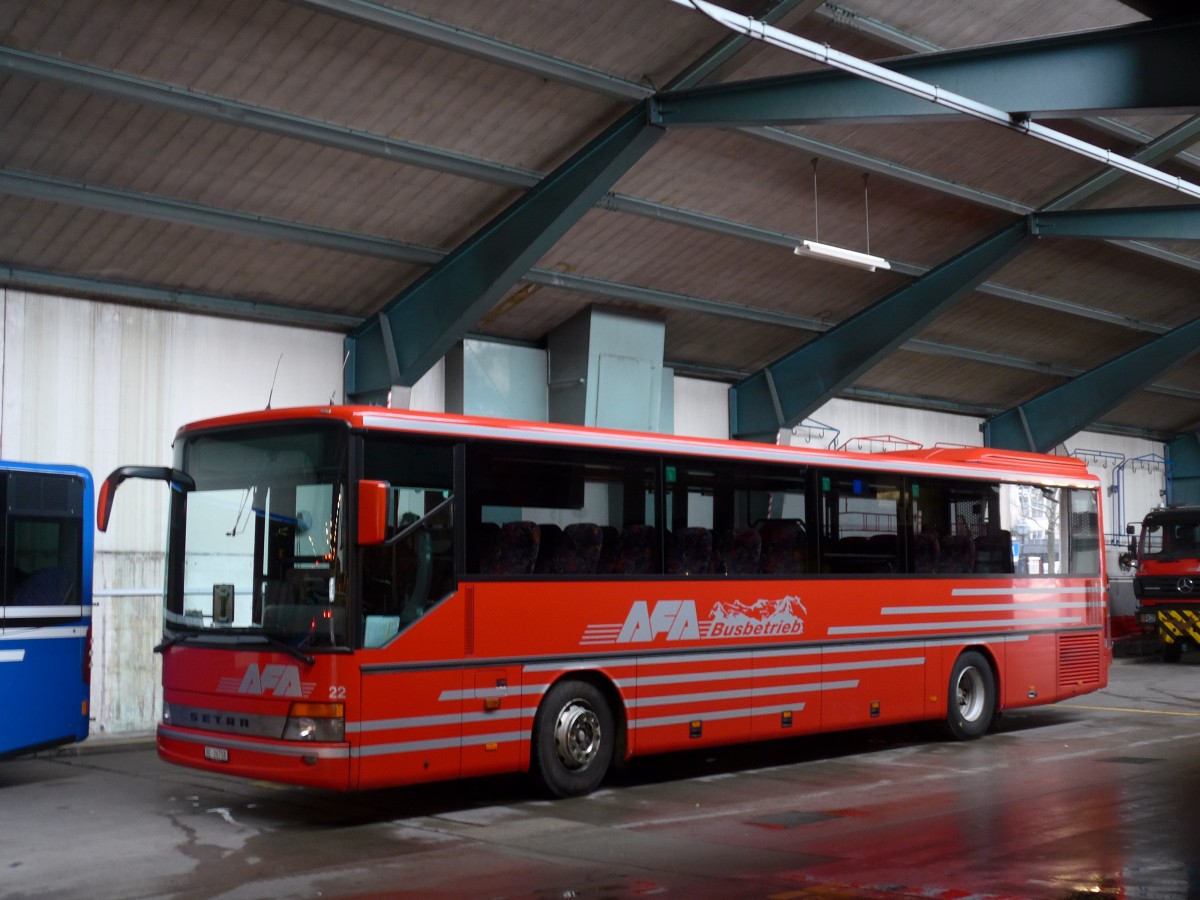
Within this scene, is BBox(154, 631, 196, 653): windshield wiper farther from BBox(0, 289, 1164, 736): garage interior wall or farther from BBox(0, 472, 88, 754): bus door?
BBox(0, 289, 1164, 736): garage interior wall

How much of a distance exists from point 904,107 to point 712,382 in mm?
9926

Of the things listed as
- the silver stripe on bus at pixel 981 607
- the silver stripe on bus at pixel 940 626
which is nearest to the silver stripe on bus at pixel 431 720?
the silver stripe on bus at pixel 940 626

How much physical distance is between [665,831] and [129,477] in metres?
4.54

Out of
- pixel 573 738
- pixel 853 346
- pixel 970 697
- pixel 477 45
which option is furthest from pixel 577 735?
pixel 853 346

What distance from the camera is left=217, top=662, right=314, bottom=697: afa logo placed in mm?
9430

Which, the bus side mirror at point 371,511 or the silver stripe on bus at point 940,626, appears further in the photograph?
the silver stripe on bus at point 940,626

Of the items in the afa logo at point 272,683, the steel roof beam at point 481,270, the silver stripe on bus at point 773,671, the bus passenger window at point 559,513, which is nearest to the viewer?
the afa logo at point 272,683

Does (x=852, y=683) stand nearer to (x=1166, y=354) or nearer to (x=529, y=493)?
(x=529, y=493)

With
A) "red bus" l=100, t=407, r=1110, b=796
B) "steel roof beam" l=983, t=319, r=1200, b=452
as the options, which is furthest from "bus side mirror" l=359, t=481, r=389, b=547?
"steel roof beam" l=983, t=319, r=1200, b=452

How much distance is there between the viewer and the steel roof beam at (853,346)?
2164cm

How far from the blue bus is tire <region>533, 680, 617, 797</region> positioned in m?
4.22

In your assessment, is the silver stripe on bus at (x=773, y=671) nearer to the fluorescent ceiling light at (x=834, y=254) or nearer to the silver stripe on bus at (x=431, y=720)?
the silver stripe on bus at (x=431, y=720)

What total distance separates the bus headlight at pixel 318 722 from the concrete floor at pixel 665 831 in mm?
675

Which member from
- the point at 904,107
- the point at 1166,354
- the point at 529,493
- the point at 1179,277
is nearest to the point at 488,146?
the point at 904,107
